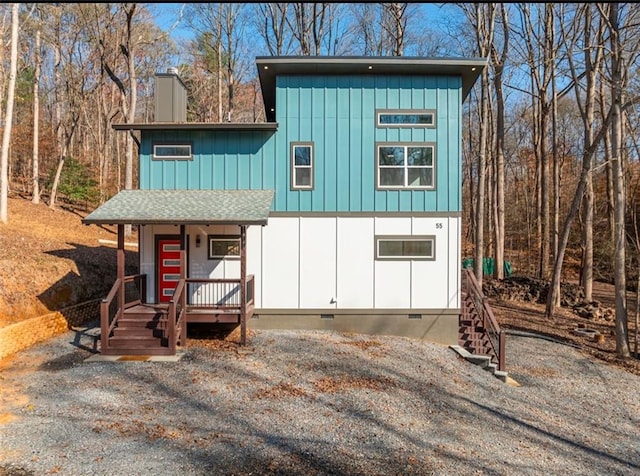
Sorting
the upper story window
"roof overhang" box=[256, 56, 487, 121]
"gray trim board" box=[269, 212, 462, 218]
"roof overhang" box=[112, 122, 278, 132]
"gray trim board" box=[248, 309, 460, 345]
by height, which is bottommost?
"gray trim board" box=[248, 309, 460, 345]

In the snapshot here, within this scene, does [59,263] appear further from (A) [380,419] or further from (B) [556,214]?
(B) [556,214]

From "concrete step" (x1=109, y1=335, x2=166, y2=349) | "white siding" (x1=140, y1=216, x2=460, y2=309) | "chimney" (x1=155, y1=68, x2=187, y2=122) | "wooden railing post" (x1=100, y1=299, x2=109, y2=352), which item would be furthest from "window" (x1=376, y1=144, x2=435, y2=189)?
"wooden railing post" (x1=100, y1=299, x2=109, y2=352)

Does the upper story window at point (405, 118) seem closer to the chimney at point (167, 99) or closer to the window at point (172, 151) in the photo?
the window at point (172, 151)

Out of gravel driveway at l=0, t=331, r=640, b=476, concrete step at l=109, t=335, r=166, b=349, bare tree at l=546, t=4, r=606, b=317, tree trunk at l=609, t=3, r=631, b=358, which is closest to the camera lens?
gravel driveway at l=0, t=331, r=640, b=476

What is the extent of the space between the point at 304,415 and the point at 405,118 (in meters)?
7.62

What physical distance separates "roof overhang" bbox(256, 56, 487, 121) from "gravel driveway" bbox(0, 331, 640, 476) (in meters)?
6.67

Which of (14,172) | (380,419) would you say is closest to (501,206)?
(380,419)

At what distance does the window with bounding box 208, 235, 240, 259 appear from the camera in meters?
10.3

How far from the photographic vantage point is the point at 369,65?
10281 millimetres

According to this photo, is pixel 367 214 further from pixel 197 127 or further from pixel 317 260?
pixel 197 127

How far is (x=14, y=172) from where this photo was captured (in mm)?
27016

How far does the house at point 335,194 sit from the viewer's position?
1038cm

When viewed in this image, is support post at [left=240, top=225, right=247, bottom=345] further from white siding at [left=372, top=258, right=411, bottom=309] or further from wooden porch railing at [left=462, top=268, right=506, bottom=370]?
wooden porch railing at [left=462, top=268, right=506, bottom=370]

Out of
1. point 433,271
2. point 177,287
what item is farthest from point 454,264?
point 177,287
